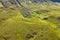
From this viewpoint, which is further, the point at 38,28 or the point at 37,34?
the point at 38,28

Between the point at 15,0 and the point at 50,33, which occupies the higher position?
the point at 50,33

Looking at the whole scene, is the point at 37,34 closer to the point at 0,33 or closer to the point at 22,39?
the point at 22,39

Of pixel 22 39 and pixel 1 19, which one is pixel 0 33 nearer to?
pixel 22 39

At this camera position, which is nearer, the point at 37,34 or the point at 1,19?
the point at 37,34

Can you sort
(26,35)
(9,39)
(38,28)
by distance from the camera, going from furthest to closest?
1. (38,28)
2. (26,35)
3. (9,39)

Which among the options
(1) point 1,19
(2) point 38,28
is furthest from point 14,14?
(2) point 38,28

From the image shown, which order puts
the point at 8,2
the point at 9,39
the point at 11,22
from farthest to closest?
the point at 8,2
the point at 11,22
the point at 9,39

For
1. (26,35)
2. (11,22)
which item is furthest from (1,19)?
(26,35)

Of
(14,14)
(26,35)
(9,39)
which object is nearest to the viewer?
(9,39)

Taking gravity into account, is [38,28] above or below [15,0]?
above
